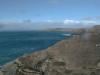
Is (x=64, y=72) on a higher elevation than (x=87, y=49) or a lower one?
lower

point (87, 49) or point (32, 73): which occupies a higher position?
point (87, 49)

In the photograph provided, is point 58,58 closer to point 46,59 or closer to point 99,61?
point 46,59

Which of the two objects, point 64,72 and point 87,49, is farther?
point 87,49

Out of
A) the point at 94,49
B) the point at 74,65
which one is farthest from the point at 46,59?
the point at 94,49

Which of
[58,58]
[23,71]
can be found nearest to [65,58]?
[58,58]

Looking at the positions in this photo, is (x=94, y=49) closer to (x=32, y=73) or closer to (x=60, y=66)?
(x=60, y=66)
